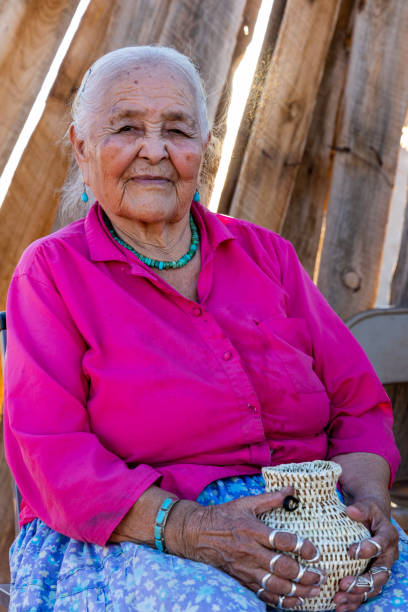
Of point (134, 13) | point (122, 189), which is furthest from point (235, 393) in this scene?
point (134, 13)

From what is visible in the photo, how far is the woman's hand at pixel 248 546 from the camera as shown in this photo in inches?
56.9

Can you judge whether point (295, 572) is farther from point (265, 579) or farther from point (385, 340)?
point (385, 340)

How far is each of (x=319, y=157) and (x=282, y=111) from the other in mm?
329

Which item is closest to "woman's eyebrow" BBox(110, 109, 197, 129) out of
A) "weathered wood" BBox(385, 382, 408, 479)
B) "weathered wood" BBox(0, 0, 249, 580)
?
"weathered wood" BBox(0, 0, 249, 580)

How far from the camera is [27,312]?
69.2 inches

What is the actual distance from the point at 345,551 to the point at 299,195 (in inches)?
84.1

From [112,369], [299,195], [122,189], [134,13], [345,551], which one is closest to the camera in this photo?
[345,551]

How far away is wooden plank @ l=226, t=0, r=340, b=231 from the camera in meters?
3.06

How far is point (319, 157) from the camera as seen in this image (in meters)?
3.36

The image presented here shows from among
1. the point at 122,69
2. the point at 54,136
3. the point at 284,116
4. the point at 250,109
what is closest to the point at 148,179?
the point at 122,69

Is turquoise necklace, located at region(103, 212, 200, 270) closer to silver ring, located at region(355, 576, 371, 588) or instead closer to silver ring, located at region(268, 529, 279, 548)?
silver ring, located at region(268, 529, 279, 548)

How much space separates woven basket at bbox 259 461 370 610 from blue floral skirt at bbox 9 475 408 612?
0.12 m

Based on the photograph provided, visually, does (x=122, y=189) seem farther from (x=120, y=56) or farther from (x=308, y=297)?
(x=308, y=297)

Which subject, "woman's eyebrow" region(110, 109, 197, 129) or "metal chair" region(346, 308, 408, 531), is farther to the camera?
"metal chair" region(346, 308, 408, 531)
